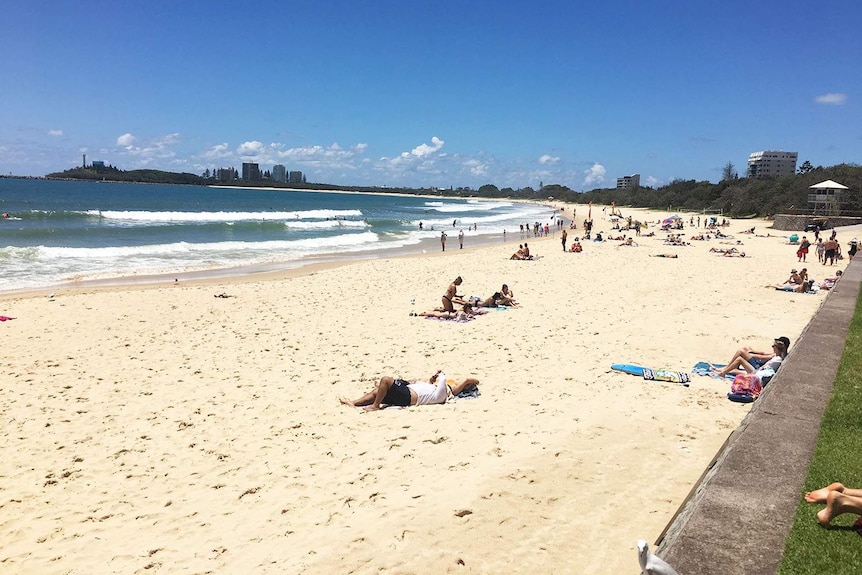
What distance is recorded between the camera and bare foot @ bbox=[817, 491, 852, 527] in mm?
3285

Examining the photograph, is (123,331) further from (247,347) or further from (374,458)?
(374,458)

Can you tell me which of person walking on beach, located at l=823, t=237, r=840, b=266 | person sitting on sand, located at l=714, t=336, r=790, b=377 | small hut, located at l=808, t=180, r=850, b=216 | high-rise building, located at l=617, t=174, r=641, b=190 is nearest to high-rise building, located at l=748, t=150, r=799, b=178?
high-rise building, located at l=617, t=174, r=641, b=190

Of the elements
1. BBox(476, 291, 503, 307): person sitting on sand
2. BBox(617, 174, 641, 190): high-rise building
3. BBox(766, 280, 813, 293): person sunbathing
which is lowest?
BBox(476, 291, 503, 307): person sitting on sand

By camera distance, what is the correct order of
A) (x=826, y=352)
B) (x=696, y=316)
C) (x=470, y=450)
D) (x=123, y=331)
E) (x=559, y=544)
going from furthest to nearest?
(x=696, y=316), (x=123, y=331), (x=826, y=352), (x=470, y=450), (x=559, y=544)

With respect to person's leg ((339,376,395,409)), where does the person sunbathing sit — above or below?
above

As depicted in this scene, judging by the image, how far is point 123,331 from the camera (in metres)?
11.2

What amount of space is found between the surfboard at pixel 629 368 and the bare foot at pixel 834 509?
4591 mm

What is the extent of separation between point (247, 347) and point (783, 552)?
339 inches

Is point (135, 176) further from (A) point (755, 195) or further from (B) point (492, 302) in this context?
(B) point (492, 302)

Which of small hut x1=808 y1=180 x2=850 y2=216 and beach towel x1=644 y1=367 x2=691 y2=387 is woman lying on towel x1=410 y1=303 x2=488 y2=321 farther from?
small hut x1=808 y1=180 x2=850 y2=216

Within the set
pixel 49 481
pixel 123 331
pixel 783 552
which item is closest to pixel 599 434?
pixel 783 552

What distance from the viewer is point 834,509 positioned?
3.30 m

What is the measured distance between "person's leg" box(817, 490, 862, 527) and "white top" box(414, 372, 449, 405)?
4342mm

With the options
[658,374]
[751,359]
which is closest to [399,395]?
[658,374]
